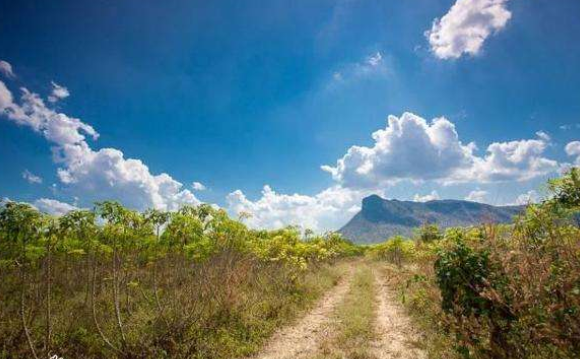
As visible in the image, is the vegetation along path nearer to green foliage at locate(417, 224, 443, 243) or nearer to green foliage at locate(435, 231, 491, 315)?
green foliage at locate(417, 224, 443, 243)

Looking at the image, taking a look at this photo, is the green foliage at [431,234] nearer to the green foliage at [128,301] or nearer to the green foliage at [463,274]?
the green foliage at [463,274]

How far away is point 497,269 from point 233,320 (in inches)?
311

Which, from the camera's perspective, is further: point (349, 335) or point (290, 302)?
point (290, 302)

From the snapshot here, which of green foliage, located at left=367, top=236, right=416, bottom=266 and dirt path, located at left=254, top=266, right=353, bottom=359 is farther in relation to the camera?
green foliage, located at left=367, top=236, right=416, bottom=266

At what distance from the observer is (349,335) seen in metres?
9.66

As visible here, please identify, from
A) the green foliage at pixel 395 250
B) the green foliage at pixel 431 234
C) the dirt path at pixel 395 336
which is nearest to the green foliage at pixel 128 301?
the dirt path at pixel 395 336

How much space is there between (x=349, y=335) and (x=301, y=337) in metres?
1.48

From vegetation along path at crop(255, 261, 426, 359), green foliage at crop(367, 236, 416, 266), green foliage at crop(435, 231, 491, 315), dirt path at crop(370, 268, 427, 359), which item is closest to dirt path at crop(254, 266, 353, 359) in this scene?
vegetation along path at crop(255, 261, 426, 359)

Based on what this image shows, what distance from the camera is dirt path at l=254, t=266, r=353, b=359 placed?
866cm

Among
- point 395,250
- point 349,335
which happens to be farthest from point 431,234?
point 395,250

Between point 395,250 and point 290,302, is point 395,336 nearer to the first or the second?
point 290,302

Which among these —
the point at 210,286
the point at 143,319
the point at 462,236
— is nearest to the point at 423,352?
the point at 462,236

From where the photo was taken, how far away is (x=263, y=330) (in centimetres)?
1004

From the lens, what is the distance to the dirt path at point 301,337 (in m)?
8.66
